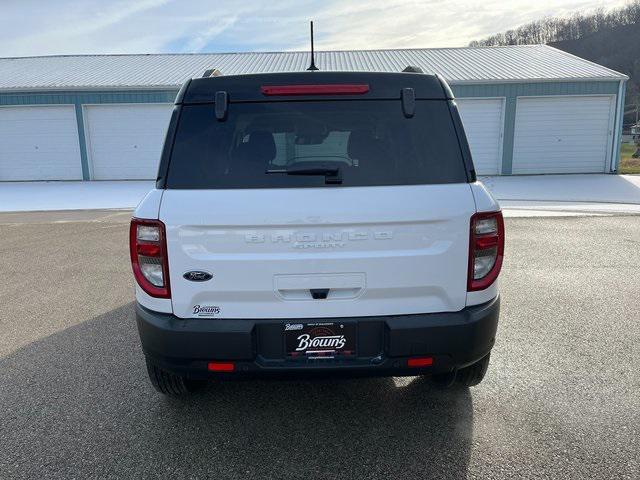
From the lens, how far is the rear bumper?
2457 millimetres

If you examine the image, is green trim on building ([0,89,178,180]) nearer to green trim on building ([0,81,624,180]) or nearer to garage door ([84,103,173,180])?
green trim on building ([0,81,624,180])

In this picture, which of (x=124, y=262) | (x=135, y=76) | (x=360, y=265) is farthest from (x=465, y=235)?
(x=135, y=76)

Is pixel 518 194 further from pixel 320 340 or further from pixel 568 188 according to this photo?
pixel 320 340

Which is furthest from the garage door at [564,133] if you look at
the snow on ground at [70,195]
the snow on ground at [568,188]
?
the snow on ground at [70,195]

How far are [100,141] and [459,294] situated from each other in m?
17.4

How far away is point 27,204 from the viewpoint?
13.3 metres

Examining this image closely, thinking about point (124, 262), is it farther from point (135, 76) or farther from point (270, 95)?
point (135, 76)

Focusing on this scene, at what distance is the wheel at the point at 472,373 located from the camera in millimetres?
3002

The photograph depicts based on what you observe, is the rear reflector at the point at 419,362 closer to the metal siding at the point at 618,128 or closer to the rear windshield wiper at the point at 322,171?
the rear windshield wiper at the point at 322,171

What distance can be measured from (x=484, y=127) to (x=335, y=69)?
531cm

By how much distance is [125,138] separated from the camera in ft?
56.5

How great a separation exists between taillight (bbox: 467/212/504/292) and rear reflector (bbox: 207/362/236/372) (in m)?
→ 1.24

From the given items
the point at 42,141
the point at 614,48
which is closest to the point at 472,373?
the point at 42,141

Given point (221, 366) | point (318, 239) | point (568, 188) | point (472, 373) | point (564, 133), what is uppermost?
point (318, 239)
